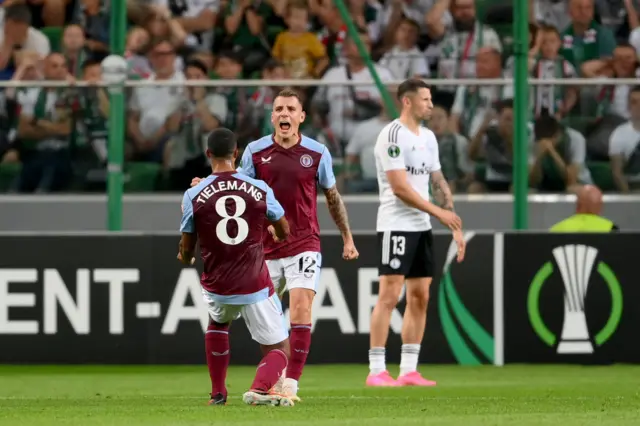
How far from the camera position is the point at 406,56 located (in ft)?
53.1

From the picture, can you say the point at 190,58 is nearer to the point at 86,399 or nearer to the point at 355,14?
the point at 355,14

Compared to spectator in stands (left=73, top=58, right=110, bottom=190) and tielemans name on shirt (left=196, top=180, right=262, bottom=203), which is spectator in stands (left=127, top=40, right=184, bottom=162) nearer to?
spectator in stands (left=73, top=58, right=110, bottom=190)

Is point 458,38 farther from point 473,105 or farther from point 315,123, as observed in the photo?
point 315,123

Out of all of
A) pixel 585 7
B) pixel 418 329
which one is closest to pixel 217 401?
pixel 418 329

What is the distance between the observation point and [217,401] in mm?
9336

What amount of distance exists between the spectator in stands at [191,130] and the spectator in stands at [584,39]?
3.59 meters

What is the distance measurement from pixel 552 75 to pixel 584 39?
37.9 inches

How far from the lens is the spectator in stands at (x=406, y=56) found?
16.0 metres

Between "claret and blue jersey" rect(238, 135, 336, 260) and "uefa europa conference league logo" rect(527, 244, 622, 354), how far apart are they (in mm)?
4044

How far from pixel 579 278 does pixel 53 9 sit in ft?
22.5

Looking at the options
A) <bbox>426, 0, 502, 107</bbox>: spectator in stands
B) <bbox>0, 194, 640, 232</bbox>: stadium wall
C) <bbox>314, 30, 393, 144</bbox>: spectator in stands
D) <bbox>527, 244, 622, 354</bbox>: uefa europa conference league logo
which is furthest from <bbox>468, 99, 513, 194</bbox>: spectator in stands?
<bbox>527, 244, 622, 354</bbox>: uefa europa conference league logo

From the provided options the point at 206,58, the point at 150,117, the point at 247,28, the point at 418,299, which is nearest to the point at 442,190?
the point at 418,299

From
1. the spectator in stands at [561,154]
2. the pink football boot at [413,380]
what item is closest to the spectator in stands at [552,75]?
the spectator in stands at [561,154]

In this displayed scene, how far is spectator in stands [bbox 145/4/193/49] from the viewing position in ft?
55.7
